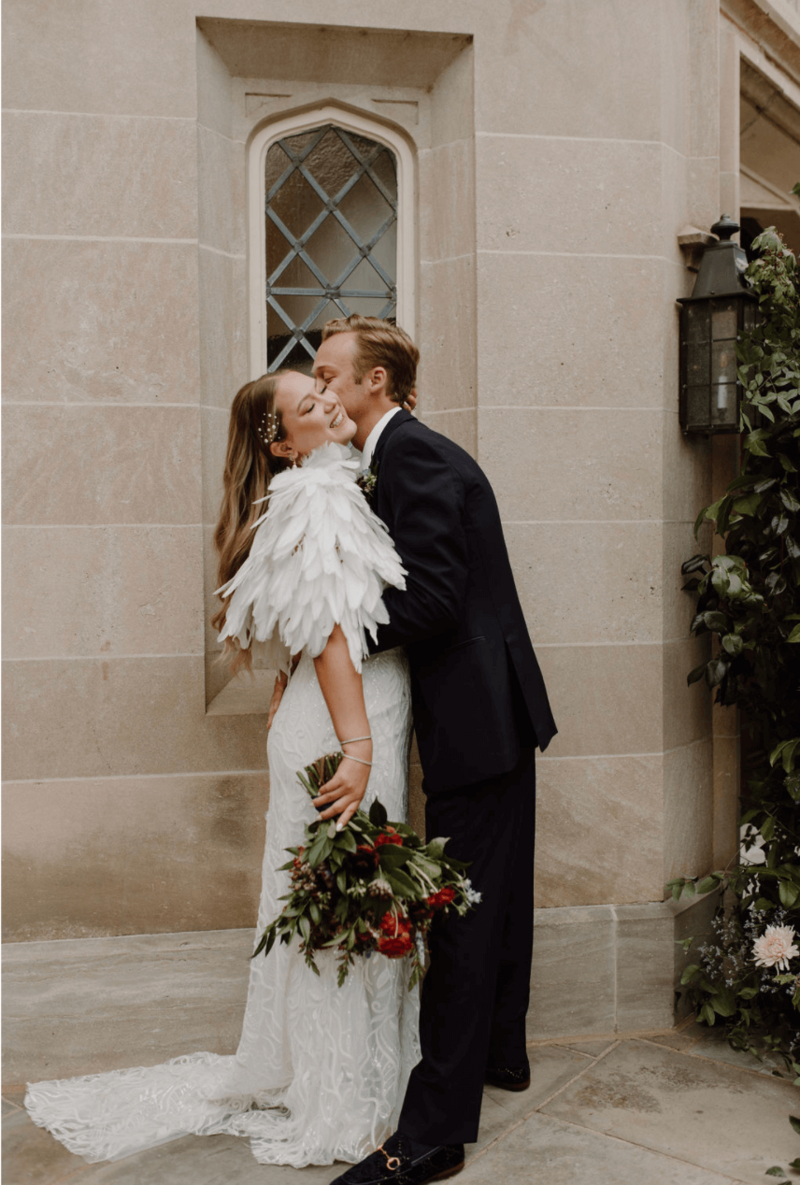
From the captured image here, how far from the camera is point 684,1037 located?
3.60 metres

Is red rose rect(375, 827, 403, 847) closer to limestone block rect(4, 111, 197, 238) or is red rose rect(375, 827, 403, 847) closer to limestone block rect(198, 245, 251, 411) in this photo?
limestone block rect(198, 245, 251, 411)

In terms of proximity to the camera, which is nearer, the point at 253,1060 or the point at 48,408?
the point at 253,1060

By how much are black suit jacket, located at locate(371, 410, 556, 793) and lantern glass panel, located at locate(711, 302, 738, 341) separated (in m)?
1.28

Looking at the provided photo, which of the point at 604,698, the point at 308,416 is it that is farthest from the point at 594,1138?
the point at 308,416

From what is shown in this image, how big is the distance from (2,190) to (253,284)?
2.89ft

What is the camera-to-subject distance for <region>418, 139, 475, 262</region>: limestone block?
3598 mm

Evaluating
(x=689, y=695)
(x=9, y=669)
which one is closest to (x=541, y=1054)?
(x=689, y=695)

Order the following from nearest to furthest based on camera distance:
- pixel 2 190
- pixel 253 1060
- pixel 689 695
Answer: pixel 253 1060 → pixel 2 190 → pixel 689 695

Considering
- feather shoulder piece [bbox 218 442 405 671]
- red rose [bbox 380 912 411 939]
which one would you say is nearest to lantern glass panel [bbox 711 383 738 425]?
feather shoulder piece [bbox 218 442 405 671]

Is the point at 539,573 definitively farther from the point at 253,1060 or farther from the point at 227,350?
the point at 253,1060

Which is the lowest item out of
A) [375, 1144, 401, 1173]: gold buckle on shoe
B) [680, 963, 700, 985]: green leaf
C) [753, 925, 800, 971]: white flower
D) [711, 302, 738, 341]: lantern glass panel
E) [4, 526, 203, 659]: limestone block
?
[375, 1144, 401, 1173]: gold buckle on shoe

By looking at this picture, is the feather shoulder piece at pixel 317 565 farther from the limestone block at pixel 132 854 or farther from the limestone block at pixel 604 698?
the limestone block at pixel 604 698

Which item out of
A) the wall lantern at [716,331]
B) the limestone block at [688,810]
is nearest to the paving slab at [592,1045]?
the limestone block at [688,810]

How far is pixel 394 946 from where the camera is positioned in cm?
253
